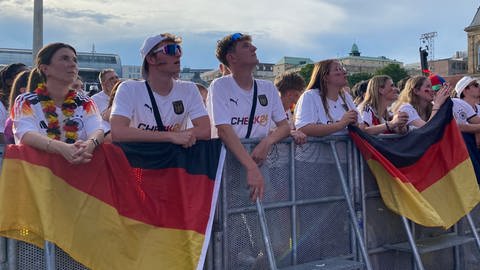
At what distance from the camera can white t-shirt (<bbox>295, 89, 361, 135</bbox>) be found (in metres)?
5.02

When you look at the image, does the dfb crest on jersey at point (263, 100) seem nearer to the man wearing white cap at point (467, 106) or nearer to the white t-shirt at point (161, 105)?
the white t-shirt at point (161, 105)

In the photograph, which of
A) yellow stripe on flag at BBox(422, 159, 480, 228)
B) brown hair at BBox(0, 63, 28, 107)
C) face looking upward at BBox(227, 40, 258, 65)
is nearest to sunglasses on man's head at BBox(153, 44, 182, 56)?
face looking upward at BBox(227, 40, 258, 65)

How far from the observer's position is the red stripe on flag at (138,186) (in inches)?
141

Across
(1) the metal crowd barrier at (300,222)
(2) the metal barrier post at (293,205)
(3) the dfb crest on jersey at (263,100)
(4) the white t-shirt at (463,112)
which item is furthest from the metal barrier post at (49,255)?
(4) the white t-shirt at (463,112)

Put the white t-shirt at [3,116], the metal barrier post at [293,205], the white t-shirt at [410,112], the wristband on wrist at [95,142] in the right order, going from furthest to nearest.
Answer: the white t-shirt at [410,112], the white t-shirt at [3,116], the metal barrier post at [293,205], the wristband on wrist at [95,142]

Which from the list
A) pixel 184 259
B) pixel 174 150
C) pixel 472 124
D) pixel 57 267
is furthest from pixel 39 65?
pixel 472 124

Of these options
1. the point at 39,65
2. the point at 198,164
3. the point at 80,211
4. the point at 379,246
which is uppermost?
the point at 39,65

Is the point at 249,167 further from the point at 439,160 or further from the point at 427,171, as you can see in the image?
the point at 439,160

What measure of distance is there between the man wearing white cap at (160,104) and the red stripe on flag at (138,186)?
9.8 inches

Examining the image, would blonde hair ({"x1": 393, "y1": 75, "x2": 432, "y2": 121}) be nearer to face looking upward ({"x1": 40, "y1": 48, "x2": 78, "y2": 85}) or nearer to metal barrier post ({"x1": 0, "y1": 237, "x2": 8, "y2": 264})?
face looking upward ({"x1": 40, "y1": 48, "x2": 78, "y2": 85})

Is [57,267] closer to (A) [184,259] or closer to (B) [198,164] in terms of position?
(A) [184,259]

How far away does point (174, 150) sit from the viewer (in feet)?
13.1

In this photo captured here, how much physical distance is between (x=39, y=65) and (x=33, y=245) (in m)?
1.43

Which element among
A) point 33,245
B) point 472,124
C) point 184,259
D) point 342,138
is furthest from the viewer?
point 472,124
